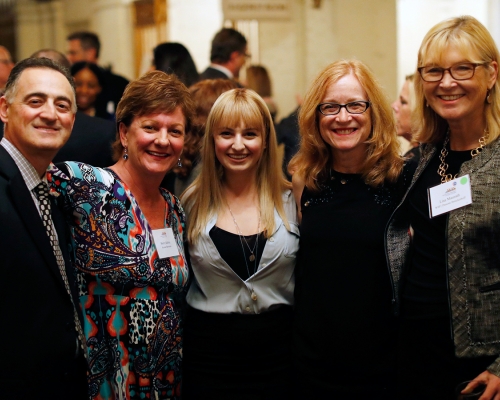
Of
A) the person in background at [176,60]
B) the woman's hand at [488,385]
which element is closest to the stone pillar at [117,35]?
the person in background at [176,60]

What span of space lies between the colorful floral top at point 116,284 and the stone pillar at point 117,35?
6559 mm

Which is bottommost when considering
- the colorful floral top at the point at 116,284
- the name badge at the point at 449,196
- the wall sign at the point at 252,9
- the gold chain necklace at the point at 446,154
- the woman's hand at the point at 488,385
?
the woman's hand at the point at 488,385

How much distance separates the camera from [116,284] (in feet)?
7.88

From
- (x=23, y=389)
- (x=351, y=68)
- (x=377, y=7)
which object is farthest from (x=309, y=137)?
(x=377, y=7)

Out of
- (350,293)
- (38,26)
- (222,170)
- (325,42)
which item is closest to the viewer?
(350,293)

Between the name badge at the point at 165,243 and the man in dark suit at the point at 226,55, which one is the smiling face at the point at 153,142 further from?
the man in dark suit at the point at 226,55

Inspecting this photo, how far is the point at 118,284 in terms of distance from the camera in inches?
94.6

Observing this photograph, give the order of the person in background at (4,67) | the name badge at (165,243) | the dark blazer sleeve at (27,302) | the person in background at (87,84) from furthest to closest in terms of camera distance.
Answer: the person in background at (87,84) → the person in background at (4,67) → the name badge at (165,243) → the dark blazer sleeve at (27,302)

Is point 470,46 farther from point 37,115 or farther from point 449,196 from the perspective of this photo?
point 37,115

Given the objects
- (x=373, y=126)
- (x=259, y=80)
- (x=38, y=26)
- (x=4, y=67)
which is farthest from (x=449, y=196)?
(x=38, y=26)

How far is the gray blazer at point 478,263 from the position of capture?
2133 millimetres

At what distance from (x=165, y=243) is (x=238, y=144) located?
0.51m

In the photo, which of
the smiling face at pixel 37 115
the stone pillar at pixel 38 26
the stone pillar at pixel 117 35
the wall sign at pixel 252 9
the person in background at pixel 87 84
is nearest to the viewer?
the smiling face at pixel 37 115

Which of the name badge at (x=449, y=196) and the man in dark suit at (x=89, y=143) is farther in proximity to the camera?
the man in dark suit at (x=89, y=143)
